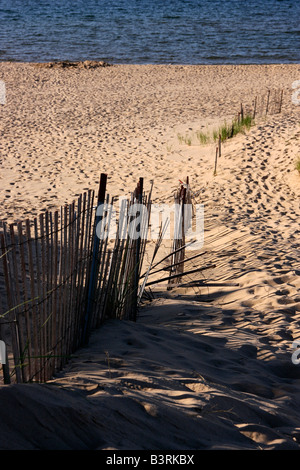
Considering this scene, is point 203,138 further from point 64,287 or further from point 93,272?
point 64,287

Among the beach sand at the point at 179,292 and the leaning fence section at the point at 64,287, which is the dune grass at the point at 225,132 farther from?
the leaning fence section at the point at 64,287

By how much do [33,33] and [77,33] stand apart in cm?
255

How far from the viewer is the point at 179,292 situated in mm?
4508

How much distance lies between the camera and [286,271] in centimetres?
456

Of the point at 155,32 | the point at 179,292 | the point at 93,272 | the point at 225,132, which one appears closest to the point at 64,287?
the point at 93,272

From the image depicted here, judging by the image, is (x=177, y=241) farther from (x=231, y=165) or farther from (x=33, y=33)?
(x=33, y=33)

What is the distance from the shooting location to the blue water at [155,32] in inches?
894

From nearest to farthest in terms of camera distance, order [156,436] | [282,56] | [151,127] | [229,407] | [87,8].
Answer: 1. [156,436]
2. [229,407]
3. [151,127]
4. [282,56]
5. [87,8]

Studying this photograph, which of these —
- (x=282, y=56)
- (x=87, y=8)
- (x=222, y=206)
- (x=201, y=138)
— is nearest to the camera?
(x=222, y=206)

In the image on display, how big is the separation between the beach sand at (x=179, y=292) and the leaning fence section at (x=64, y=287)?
16cm

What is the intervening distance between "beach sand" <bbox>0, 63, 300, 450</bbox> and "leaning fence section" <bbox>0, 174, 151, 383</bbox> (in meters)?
0.16

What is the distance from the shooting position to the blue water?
2272cm

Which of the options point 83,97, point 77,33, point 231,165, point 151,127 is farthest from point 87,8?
point 231,165

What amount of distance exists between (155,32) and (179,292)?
Result: 2760cm
